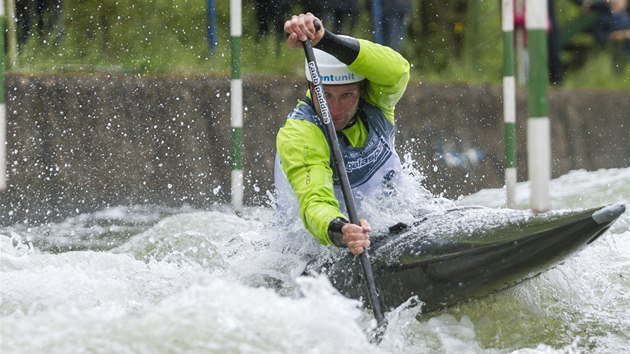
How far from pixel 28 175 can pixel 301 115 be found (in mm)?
3823

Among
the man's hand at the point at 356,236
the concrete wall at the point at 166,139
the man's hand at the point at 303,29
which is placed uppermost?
the man's hand at the point at 303,29

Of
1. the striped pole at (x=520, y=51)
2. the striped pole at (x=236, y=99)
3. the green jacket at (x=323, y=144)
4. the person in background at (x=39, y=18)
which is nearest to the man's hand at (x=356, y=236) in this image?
the green jacket at (x=323, y=144)

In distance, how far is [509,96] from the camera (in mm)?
8523

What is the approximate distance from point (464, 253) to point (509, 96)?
356cm

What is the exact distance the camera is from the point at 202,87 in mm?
10281

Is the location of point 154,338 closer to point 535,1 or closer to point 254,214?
point 535,1

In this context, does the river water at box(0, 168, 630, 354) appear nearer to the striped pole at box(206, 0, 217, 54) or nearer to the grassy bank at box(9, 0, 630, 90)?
the grassy bank at box(9, 0, 630, 90)

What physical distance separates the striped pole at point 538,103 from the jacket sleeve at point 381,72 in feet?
4.10

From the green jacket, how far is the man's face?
76 millimetres

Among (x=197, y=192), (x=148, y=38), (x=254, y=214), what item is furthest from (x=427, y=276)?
(x=148, y=38)

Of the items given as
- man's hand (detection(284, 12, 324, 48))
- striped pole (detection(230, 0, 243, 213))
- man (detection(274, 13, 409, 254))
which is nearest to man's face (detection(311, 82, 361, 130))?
man (detection(274, 13, 409, 254))

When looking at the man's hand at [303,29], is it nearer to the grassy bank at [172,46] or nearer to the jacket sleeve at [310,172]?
the jacket sleeve at [310,172]

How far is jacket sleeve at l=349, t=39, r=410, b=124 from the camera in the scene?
18.8ft

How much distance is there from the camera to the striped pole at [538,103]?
14.6 feet
